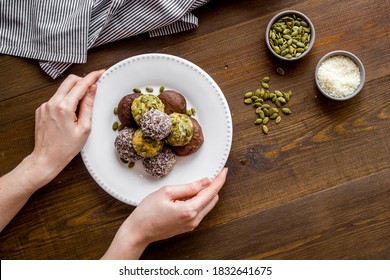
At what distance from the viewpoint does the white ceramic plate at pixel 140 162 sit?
4.68 ft

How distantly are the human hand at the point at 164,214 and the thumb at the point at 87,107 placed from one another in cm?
32

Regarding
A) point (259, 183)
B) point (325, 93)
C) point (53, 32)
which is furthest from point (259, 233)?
point (53, 32)

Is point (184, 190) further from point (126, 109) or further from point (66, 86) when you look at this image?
point (66, 86)

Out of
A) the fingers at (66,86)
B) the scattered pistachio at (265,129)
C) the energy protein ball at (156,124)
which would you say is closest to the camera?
the energy protein ball at (156,124)

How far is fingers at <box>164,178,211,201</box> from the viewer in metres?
1.31

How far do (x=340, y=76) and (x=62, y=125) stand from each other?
3.12ft

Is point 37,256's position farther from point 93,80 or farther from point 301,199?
point 301,199

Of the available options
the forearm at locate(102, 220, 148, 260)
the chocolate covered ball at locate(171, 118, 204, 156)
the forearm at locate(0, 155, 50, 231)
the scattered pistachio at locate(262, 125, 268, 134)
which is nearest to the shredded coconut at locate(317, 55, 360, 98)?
the scattered pistachio at locate(262, 125, 268, 134)

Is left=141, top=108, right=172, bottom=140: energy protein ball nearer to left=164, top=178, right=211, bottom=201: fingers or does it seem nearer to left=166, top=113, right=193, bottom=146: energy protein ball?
left=166, top=113, right=193, bottom=146: energy protein ball

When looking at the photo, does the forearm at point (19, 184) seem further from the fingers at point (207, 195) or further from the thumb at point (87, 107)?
the fingers at point (207, 195)

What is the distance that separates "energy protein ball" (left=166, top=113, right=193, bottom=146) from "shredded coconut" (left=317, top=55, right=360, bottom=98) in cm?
49

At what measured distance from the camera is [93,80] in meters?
1.41

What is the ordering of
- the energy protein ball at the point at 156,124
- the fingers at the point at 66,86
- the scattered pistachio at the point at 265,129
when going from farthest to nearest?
the scattered pistachio at the point at 265,129, the fingers at the point at 66,86, the energy protein ball at the point at 156,124

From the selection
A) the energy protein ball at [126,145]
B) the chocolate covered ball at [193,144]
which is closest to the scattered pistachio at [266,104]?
the chocolate covered ball at [193,144]
